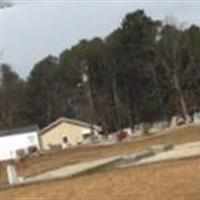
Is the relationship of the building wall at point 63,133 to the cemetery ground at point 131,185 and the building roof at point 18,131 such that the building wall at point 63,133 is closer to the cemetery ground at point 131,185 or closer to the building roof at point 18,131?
the building roof at point 18,131

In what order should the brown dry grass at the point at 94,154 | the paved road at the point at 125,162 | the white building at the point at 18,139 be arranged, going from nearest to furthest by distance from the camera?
the paved road at the point at 125,162, the brown dry grass at the point at 94,154, the white building at the point at 18,139

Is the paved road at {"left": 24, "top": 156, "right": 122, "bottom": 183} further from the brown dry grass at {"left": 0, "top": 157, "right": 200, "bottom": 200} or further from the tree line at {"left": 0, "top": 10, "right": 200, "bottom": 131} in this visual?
the tree line at {"left": 0, "top": 10, "right": 200, "bottom": 131}

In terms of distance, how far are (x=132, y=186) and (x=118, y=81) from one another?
88.2 metres

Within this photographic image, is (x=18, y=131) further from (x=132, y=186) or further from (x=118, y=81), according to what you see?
(x=132, y=186)

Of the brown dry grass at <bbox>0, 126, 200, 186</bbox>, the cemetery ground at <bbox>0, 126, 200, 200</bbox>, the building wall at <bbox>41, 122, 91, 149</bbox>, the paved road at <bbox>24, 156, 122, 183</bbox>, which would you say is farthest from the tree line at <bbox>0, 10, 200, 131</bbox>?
the cemetery ground at <bbox>0, 126, 200, 200</bbox>

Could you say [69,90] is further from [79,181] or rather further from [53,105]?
[79,181]

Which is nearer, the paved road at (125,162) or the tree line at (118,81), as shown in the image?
the paved road at (125,162)

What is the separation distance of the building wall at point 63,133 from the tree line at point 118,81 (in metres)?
2.09

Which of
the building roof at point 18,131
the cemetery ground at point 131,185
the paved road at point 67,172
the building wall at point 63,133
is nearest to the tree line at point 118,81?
the building wall at point 63,133

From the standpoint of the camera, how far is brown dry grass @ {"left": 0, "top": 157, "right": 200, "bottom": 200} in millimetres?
15465

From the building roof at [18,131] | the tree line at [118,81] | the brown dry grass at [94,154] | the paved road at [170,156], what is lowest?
the paved road at [170,156]

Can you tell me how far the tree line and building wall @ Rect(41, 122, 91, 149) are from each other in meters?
2.09

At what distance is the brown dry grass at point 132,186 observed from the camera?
50.7 feet

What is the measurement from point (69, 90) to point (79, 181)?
294 ft
